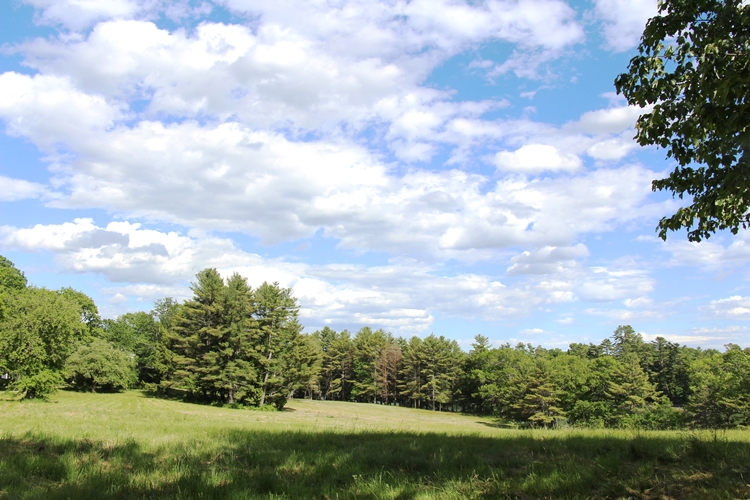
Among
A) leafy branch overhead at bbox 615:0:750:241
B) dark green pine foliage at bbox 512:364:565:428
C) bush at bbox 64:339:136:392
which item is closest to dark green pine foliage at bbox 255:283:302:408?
bush at bbox 64:339:136:392

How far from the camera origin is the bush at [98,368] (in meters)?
63.7

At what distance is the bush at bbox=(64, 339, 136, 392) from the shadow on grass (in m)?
64.5

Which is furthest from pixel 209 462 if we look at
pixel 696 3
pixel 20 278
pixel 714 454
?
pixel 20 278

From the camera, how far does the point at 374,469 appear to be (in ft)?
23.6

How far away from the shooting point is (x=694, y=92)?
7.03 metres

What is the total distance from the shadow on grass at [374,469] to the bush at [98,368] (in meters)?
64.5

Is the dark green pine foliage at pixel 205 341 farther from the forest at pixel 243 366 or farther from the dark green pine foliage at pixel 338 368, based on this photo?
the dark green pine foliage at pixel 338 368

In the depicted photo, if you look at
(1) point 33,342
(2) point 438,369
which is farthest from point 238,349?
(2) point 438,369

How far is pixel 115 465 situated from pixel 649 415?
216 ft

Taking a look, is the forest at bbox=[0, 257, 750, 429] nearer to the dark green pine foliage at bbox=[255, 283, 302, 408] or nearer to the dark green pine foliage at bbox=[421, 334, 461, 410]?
the dark green pine foliage at bbox=[255, 283, 302, 408]

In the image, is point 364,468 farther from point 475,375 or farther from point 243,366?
point 475,375

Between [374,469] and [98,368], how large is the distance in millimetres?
70425

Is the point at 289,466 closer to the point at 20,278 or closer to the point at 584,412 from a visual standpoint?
the point at 584,412

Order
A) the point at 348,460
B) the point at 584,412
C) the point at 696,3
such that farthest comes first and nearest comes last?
the point at 584,412 → the point at 348,460 → the point at 696,3
